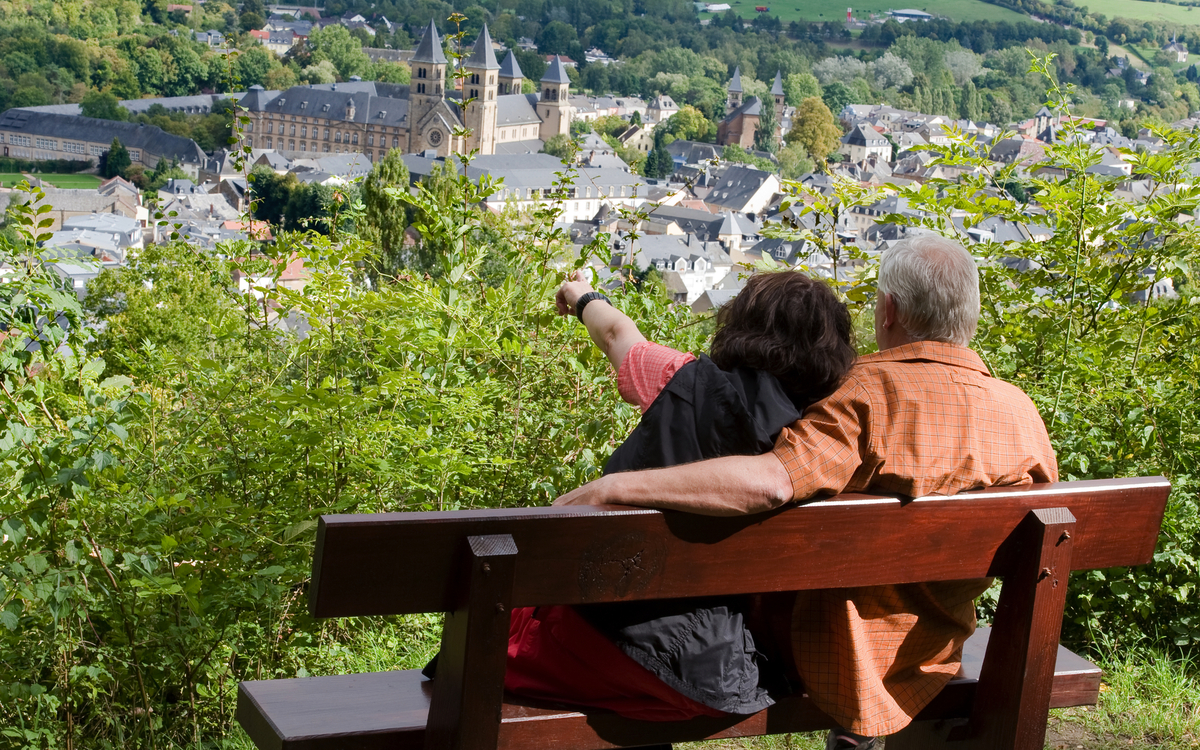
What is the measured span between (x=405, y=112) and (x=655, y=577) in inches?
2873

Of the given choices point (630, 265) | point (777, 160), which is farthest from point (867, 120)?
point (630, 265)

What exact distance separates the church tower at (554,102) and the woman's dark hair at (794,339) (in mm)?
75956

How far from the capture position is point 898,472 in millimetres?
1394

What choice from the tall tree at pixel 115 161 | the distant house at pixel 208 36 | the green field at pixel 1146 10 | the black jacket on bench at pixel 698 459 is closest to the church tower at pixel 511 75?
the tall tree at pixel 115 161

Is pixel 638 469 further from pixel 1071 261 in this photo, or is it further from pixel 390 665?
pixel 1071 261

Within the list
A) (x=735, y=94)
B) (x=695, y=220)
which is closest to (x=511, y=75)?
(x=735, y=94)

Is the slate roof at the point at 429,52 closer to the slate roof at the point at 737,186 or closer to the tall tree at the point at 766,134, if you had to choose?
the slate roof at the point at 737,186

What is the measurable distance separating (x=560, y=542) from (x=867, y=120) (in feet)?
299

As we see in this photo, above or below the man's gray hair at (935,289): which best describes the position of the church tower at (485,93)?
below

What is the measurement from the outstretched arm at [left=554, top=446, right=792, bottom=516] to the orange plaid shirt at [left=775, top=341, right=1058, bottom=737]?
1.4 inches

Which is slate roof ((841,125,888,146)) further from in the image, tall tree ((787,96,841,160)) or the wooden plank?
the wooden plank

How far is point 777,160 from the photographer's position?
74438mm

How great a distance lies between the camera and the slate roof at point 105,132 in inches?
2537

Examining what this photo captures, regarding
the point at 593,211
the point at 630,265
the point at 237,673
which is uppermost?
the point at 630,265
